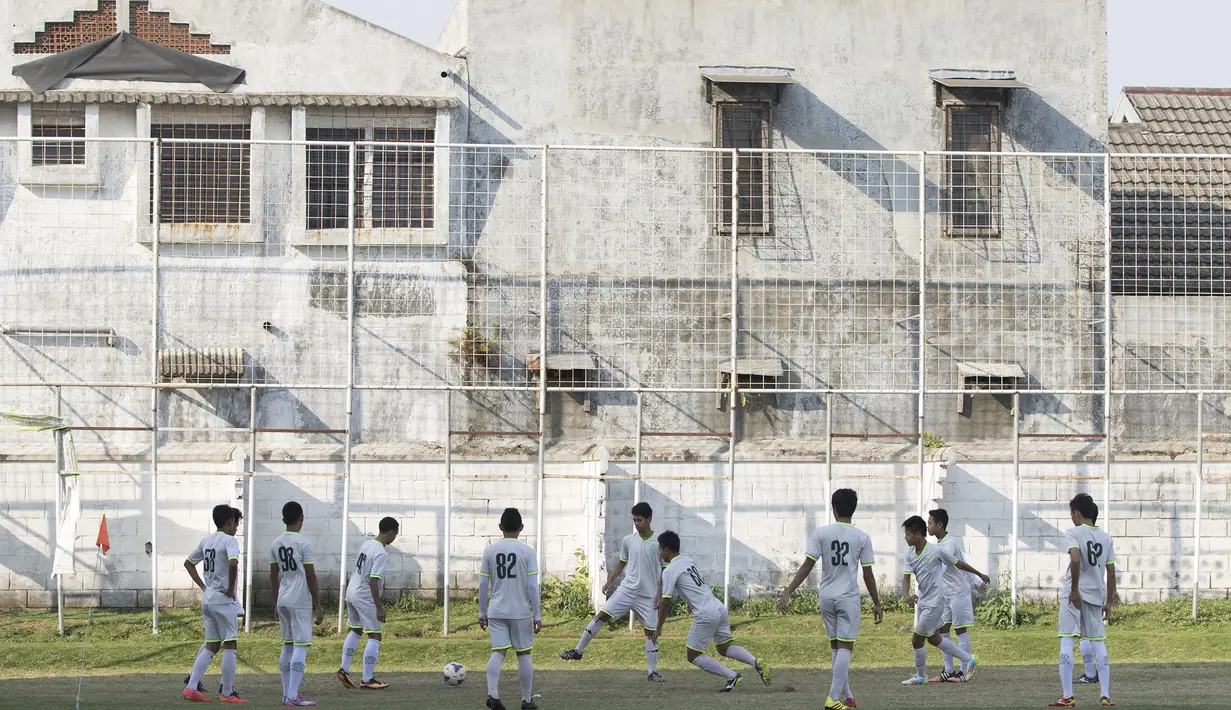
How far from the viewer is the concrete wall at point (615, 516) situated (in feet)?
64.9

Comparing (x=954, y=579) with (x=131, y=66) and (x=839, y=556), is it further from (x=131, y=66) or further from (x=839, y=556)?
(x=131, y=66)

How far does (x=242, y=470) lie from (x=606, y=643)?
4.96 meters

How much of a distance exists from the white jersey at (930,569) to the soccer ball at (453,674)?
4594mm

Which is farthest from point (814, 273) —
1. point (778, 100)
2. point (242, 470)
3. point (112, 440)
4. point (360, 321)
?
point (112, 440)

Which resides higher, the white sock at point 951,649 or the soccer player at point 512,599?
the soccer player at point 512,599

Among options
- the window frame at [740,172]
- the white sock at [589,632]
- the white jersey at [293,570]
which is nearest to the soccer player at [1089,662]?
the white sock at [589,632]

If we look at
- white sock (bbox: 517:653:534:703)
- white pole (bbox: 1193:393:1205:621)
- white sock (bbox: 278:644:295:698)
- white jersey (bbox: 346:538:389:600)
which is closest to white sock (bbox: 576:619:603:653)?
white sock (bbox: 517:653:534:703)

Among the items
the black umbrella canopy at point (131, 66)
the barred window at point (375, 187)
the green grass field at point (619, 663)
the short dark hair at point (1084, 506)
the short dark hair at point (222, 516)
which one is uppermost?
the black umbrella canopy at point (131, 66)

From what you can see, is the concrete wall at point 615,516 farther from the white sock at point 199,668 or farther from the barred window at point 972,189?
the white sock at point 199,668

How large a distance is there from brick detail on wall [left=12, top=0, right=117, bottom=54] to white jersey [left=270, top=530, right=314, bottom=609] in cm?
1047

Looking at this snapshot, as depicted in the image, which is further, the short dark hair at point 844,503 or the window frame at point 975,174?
the window frame at point 975,174

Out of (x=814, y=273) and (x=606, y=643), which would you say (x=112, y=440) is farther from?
(x=814, y=273)

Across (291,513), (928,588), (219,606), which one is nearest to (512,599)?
(291,513)

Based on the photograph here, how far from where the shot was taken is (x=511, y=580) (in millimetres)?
14102
